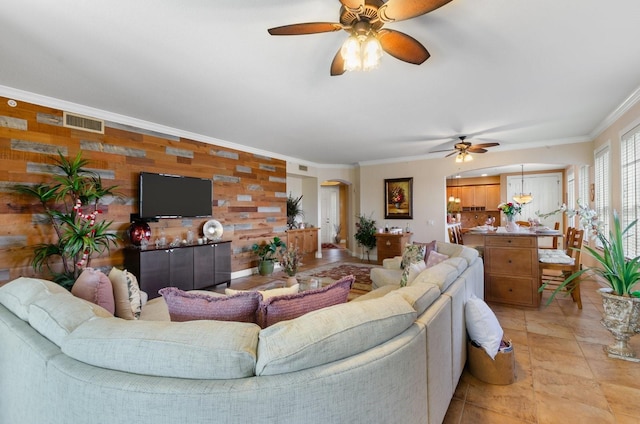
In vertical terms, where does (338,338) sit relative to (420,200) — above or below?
below

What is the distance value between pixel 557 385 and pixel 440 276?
4.03 feet

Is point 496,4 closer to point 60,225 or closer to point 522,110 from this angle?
point 522,110

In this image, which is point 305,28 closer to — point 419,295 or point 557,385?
point 419,295

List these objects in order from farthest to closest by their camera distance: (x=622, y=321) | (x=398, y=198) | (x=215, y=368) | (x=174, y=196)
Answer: (x=398, y=198) < (x=174, y=196) < (x=622, y=321) < (x=215, y=368)

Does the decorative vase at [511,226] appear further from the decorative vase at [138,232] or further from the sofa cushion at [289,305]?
the decorative vase at [138,232]

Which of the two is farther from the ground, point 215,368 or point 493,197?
point 493,197

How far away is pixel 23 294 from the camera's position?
1.42m

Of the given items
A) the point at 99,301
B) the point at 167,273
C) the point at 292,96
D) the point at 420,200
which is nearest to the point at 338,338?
the point at 99,301

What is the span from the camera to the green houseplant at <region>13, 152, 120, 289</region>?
309 centimetres

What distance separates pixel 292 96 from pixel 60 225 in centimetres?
310

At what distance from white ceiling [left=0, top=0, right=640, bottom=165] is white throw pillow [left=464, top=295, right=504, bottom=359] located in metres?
2.08

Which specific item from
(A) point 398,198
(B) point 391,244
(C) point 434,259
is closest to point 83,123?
(C) point 434,259

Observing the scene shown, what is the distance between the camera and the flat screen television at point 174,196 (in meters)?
4.07

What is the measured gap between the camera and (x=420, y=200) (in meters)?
6.85
